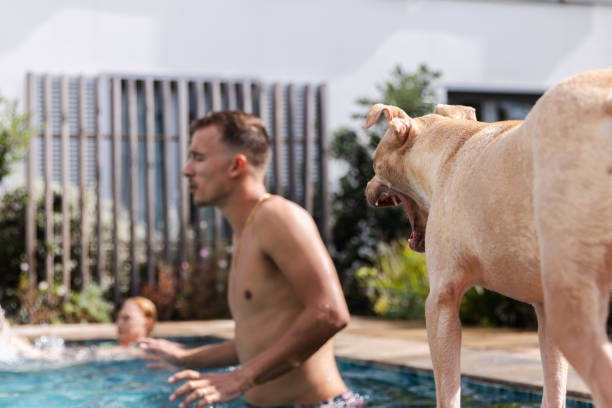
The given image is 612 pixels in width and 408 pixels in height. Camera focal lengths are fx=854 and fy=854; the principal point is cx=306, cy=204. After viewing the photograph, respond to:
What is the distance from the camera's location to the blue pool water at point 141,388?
369 cm

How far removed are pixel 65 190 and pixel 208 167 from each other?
273 inches

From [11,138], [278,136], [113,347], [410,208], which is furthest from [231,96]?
[410,208]

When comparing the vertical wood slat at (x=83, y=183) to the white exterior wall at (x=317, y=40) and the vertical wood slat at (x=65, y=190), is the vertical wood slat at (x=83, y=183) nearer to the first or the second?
the vertical wood slat at (x=65, y=190)

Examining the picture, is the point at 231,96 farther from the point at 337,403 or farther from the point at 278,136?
the point at 337,403

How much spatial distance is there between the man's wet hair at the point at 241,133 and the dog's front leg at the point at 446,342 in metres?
2.23

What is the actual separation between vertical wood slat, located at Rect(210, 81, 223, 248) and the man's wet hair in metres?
6.74

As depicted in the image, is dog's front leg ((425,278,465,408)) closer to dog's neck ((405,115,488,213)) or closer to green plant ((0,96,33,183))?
dog's neck ((405,115,488,213))

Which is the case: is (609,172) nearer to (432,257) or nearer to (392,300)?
(432,257)

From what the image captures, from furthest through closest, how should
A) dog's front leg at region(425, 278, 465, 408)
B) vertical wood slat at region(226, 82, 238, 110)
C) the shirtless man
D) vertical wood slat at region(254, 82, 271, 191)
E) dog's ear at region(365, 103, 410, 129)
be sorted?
vertical wood slat at region(254, 82, 271, 191) → vertical wood slat at region(226, 82, 238, 110) → the shirtless man → dog's ear at region(365, 103, 410, 129) → dog's front leg at region(425, 278, 465, 408)

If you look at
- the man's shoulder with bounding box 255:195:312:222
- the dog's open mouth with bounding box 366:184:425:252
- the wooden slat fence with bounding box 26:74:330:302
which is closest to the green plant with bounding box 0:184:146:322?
the wooden slat fence with bounding box 26:74:330:302

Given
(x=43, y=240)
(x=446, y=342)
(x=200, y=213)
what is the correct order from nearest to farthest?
(x=446, y=342) → (x=43, y=240) → (x=200, y=213)

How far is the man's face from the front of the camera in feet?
9.88

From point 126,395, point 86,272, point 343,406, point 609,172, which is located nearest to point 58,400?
point 126,395

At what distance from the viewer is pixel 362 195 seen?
34.4 feet
